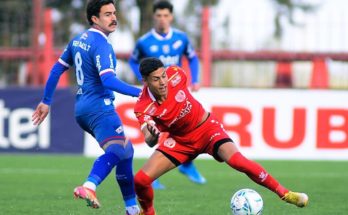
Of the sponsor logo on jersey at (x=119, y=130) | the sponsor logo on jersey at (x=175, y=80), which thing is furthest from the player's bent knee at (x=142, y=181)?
the sponsor logo on jersey at (x=175, y=80)

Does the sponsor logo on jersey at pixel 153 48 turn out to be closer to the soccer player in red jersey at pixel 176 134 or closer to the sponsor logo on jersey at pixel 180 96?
the soccer player in red jersey at pixel 176 134

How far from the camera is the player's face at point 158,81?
752 centimetres

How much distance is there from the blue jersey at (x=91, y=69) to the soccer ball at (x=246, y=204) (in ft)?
4.83

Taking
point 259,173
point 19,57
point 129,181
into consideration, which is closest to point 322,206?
point 259,173

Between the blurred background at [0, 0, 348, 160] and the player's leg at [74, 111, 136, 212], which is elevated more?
the player's leg at [74, 111, 136, 212]

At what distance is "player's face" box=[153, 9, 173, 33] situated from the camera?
37.6 feet

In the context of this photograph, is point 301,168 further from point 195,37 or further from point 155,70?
point 155,70

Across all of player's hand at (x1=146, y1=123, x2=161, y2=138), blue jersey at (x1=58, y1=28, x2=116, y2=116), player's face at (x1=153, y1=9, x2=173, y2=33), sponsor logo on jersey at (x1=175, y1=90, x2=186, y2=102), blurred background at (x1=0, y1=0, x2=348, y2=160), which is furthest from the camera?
blurred background at (x1=0, y1=0, x2=348, y2=160)

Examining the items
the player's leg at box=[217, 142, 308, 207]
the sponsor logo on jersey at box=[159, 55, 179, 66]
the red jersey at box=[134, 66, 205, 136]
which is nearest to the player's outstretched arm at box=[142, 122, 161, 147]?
the red jersey at box=[134, 66, 205, 136]

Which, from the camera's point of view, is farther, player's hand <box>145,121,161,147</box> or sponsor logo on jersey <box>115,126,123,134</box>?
sponsor logo on jersey <box>115,126,123,134</box>

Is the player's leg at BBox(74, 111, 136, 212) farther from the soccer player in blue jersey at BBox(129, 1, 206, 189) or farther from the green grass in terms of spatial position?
the soccer player in blue jersey at BBox(129, 1, 206, 189)

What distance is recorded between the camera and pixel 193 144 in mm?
7895

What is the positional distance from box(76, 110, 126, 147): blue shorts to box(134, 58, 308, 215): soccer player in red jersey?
0.94ft

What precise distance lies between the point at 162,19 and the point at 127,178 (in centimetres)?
410
